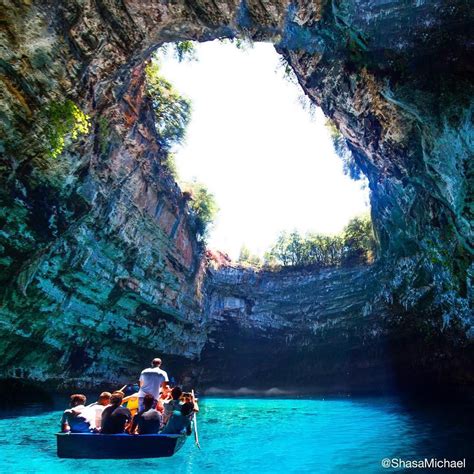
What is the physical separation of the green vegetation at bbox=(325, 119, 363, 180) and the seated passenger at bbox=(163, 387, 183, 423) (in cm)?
1579

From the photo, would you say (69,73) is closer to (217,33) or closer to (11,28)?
(11,28)

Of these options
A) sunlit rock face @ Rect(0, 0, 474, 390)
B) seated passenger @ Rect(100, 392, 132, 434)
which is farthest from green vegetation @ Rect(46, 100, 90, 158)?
seated passenger @ Rect(100, 392, 132, 434)

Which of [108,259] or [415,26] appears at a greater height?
[415,26]

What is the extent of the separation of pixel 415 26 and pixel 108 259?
46.2 feet

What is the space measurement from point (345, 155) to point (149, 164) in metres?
11.0

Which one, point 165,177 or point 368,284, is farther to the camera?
point 368,284

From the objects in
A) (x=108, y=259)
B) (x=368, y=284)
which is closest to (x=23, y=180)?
(x=108, y=259)

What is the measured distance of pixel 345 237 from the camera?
25.0 metres

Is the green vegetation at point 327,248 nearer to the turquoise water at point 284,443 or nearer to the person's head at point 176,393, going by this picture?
the turquoise water at point 284,443

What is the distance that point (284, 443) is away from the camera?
932 cm

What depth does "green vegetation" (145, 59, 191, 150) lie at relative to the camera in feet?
61.6

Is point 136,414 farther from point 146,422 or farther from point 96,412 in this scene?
point 96,412

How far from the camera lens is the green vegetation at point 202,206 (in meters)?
21.5

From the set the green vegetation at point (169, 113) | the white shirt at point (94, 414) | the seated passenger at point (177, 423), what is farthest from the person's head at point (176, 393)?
the green vegetation at point (169, 113)
